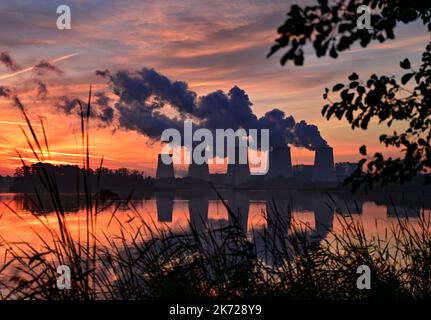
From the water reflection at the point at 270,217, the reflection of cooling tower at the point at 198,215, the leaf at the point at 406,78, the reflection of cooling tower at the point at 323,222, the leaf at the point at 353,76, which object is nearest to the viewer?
the leaf at the point at 406,78

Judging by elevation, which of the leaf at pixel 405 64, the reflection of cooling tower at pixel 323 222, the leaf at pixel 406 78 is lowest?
the reflection of cooling tower at pixel 323 222

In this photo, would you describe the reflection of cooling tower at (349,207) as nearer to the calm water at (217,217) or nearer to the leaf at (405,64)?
the calm water at (217,217)

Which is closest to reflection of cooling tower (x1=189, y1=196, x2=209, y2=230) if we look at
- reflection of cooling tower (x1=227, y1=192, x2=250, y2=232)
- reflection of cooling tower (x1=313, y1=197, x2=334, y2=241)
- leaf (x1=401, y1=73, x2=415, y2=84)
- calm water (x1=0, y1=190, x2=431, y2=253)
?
calm water (x1=0, y1=190, x2=431, y2=253)

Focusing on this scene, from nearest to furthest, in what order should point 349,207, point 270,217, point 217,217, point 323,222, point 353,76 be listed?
point 353,76 < point 270,217 < point 323,222 < point 217,217 < point 349,207

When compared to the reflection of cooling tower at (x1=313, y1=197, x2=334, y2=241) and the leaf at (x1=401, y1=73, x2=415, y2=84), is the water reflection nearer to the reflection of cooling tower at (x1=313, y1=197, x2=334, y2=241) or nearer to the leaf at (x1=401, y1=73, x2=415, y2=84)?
the reflection of cooling tower at (x1=313, y1=197, x2=334, y2=241)

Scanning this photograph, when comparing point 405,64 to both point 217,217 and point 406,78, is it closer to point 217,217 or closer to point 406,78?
point 406,78

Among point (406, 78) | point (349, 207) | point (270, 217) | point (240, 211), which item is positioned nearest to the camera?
point (406, 78)

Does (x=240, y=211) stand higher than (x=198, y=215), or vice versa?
(x=240, y=211)

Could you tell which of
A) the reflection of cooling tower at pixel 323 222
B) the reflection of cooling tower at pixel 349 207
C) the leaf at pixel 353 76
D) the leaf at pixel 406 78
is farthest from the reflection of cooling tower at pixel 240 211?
the leaf at pixel 406 78

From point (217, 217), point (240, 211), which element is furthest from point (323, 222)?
point (240, 211)

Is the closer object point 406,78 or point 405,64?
point 406,78

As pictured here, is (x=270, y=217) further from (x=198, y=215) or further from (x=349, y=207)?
(x=349, y=207)

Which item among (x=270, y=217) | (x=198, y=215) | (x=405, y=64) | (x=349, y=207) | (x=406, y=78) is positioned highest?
(x=405, y=64)
